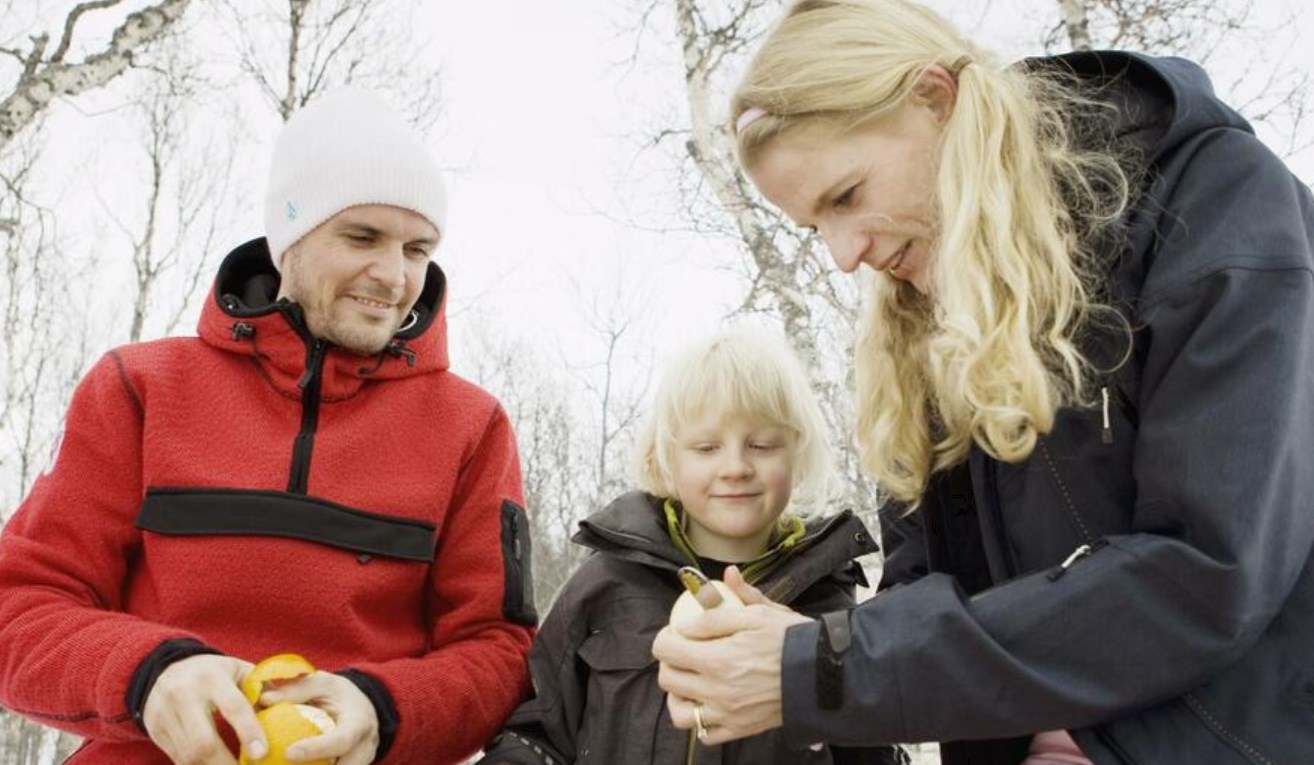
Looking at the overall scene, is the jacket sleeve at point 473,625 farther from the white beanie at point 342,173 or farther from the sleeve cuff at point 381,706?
the white beanie at point 342,173

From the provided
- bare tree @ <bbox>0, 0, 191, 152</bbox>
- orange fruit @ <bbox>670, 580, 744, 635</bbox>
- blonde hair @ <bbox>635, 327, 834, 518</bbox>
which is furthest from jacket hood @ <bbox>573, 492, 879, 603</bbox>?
bare tree @ <bbox>0, 0, 191, 152</bbox>

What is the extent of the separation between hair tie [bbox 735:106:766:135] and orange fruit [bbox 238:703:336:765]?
129 centimetres

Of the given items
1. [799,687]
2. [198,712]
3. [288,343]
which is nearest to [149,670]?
[198,712]

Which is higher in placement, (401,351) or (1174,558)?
(401,351)

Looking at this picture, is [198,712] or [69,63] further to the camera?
[69,63]

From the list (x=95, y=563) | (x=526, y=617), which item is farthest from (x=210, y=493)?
(x=526, y=617)

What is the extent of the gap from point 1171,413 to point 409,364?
1.63m

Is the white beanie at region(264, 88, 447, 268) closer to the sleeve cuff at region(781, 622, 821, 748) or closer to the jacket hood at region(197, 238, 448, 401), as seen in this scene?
the jacket hood at region(197, 238, 448, 401)

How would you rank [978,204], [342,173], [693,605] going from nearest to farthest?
[978,204]
[693,605]
[342,173]

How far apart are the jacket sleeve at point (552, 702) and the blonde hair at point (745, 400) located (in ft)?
1.31

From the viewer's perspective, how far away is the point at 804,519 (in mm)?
2498

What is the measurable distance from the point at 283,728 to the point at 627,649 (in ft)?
2.54

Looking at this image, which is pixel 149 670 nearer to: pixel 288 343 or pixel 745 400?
pixel 288 343

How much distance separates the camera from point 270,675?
5.83ft
